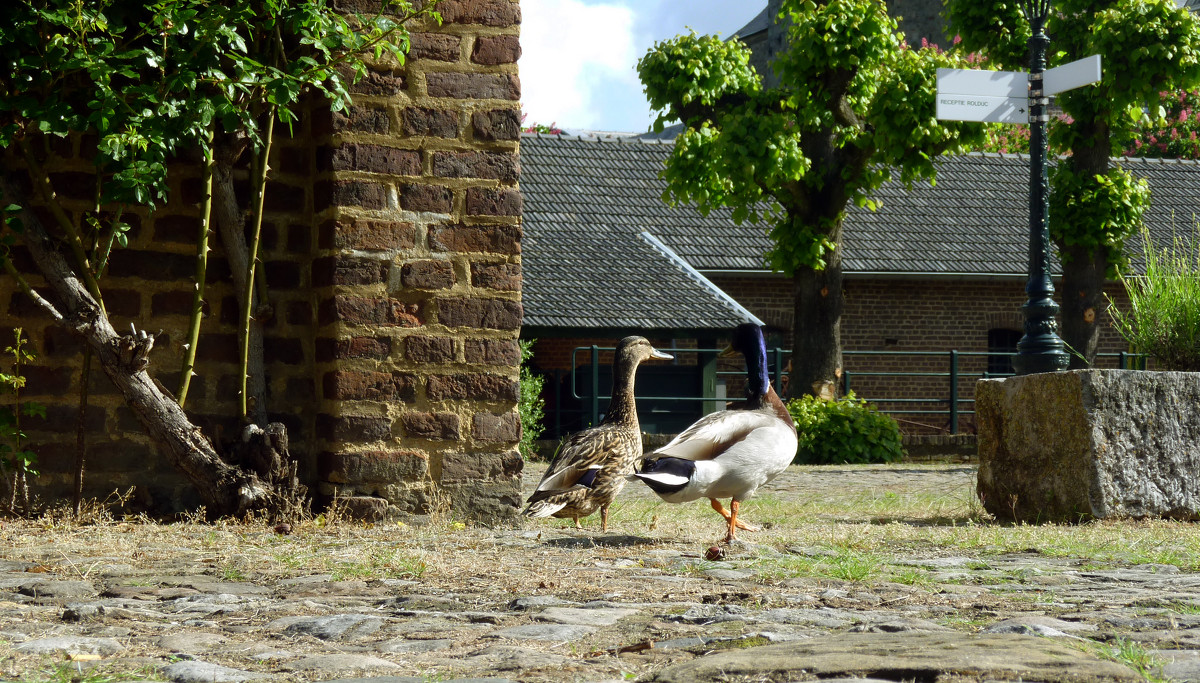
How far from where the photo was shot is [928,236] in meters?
24.6

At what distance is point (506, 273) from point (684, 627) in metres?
3.17

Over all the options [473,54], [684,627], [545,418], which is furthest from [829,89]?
[684,627]

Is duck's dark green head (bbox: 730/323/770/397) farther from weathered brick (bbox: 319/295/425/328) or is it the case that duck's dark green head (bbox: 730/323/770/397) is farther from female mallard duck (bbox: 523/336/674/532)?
weathered brick (bbox: 319/295/425/328)

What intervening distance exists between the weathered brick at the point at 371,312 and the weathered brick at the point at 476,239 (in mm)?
323

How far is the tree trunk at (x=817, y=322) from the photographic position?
60.4ft

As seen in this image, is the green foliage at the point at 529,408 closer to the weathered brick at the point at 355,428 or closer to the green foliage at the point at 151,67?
the weathered brick at the point at 355,428

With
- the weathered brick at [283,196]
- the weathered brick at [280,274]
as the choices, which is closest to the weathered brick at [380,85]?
the weathered brick at [283,196]

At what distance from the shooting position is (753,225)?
24766 mm

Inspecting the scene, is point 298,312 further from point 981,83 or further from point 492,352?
point 981,83

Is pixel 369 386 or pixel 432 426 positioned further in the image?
pixel 432 426

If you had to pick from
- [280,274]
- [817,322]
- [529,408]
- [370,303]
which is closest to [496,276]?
[370,303]

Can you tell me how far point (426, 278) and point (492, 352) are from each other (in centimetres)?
48

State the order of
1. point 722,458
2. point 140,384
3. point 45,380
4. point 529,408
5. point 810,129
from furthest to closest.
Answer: point 810,129, point 529,408, point 45,380, point 140,384, point 722,458

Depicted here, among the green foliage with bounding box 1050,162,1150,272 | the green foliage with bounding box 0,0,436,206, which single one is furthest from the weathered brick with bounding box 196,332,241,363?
the green foliage with bounding box 1050,162,1150,272
